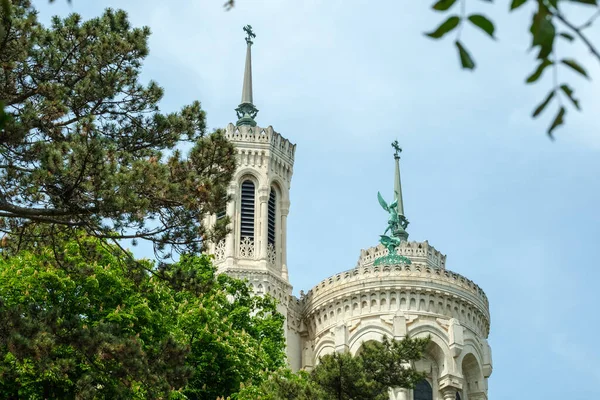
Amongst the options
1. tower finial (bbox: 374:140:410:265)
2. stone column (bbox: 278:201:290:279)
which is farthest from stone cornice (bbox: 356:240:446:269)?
stone column (bbox: 278:201:290:279)

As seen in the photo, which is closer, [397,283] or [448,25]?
[448,25]

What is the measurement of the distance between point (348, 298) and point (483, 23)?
38.0 m

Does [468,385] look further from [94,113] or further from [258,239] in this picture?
[94,113]

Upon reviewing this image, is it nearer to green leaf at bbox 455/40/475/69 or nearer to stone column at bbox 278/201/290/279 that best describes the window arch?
stone column at bbox 278/201/290/279

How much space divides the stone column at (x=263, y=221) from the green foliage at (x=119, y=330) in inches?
338

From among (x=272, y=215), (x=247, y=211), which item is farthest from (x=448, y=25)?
(x=272, y=215)

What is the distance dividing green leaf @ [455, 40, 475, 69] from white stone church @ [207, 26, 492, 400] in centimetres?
3577

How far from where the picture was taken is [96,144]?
15.7 meters

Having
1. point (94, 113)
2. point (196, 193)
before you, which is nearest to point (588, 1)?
point (196, 193)

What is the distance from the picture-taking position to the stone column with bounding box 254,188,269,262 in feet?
134

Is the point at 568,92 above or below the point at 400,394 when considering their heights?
below

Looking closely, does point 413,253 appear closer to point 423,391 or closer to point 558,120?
point 423,391

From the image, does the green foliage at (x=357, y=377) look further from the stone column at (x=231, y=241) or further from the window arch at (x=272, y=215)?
the window arch at (x=272, y=215)

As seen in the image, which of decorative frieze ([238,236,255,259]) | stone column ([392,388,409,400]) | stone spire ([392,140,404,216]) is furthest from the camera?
stone spire ([392,140,404,216])
